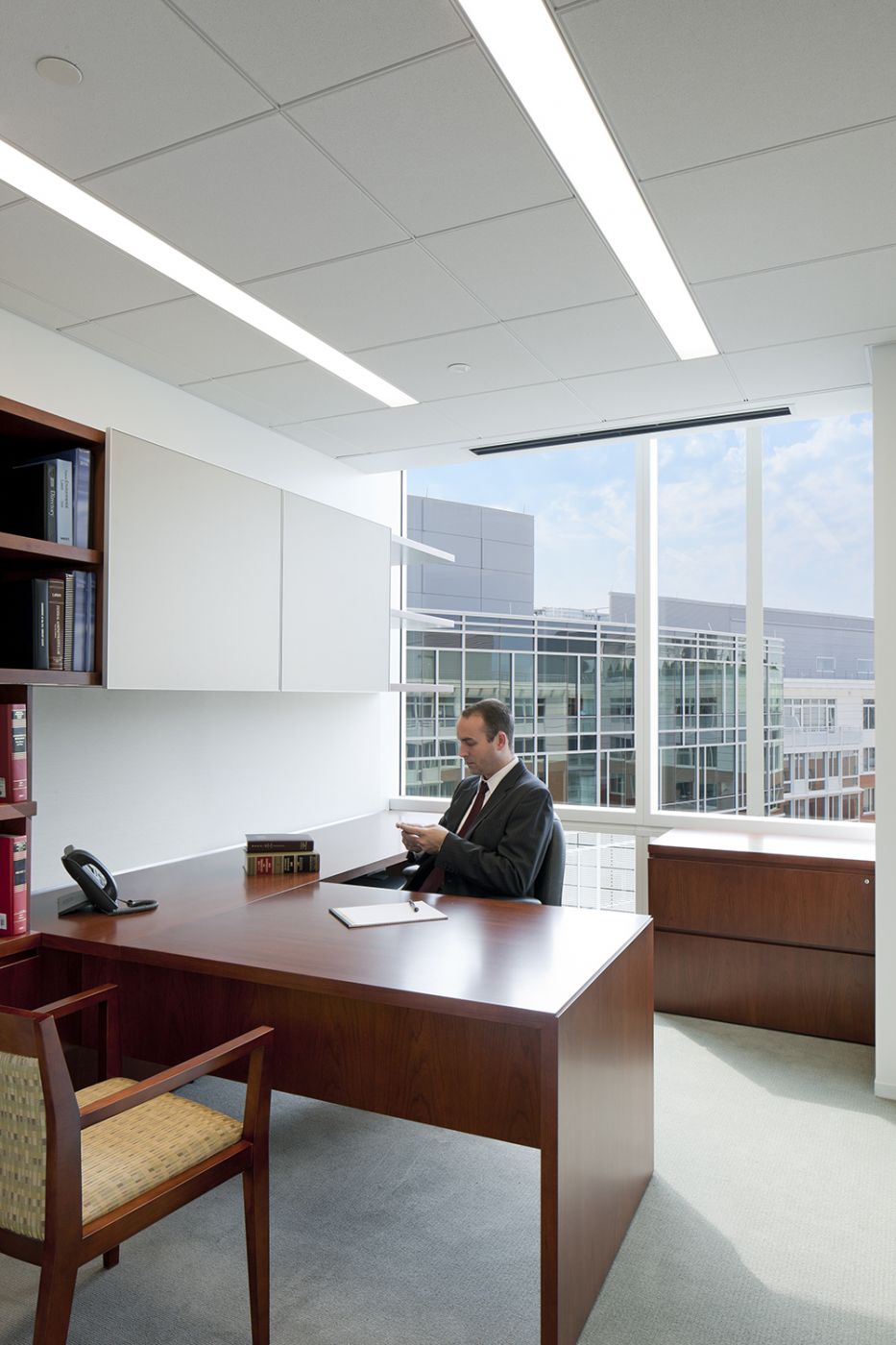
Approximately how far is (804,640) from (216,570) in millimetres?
2809

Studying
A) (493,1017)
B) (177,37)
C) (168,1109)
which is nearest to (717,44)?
(177,37)

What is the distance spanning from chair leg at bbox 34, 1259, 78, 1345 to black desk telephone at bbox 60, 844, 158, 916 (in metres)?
1.19

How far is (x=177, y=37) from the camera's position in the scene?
1.70 m

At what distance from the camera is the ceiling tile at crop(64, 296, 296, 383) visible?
294 centimetres

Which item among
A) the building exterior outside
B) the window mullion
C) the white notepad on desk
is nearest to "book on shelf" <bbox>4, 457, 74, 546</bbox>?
the white notepad on desk

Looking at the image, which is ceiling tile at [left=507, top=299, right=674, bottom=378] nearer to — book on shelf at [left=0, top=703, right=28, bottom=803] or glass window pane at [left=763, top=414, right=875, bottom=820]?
glass window pane at [left=763, top=414, right=875, bottom=820]

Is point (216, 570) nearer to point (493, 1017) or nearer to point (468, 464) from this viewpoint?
point (493, 1017)

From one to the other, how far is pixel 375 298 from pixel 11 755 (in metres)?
1.74

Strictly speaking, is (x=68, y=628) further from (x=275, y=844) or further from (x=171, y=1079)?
(x=171, y=1079)

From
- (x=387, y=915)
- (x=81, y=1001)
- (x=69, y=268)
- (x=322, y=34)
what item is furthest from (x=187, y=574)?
(x=322, y=34)

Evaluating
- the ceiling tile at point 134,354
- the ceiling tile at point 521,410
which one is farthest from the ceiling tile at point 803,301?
the ceiling tile at point 134,354

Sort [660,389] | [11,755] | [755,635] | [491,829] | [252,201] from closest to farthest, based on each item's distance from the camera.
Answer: [252,201], [11,755], [491,829], [660,389], [755,635]

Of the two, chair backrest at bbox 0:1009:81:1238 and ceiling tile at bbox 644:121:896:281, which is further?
ceiling tile at bbox 644:121:896:281

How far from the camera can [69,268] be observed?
2625 millimetres
